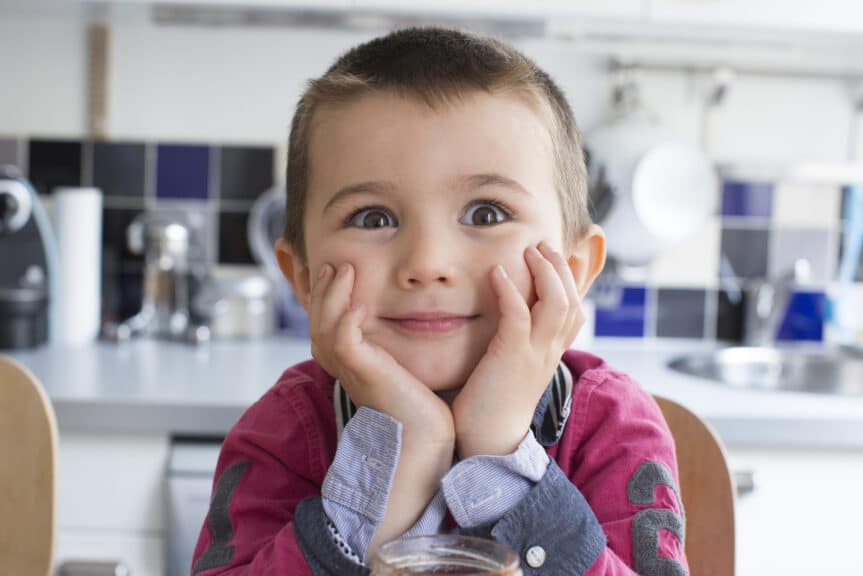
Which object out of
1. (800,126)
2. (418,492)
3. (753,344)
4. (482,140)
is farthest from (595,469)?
(800,126)

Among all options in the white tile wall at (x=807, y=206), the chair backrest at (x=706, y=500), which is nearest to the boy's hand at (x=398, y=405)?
the chair backrest at (x=706, y=500)

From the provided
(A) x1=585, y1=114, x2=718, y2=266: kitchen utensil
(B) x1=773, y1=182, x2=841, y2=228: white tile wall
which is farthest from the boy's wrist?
(B) x1=773, y1=182, x2=841, y2=228: white tile wall

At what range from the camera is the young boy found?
68 cm

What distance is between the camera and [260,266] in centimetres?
212

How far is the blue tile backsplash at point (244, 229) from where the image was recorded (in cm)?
209

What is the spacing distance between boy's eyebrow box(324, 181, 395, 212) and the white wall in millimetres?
1372

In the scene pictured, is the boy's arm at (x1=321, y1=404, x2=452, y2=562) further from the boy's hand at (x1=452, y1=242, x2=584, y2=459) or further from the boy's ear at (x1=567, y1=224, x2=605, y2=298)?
the boy's ear at (x1=567, y1=224, x2=605, y2=298)

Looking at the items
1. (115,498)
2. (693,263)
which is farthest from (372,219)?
(693,263)

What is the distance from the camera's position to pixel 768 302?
2.08 metres

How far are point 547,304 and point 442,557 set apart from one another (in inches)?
10.8

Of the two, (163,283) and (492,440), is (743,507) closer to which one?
(492,440)

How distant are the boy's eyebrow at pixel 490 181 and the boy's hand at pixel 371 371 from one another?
0.35 ft

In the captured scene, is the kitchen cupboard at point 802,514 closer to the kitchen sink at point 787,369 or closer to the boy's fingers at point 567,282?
the kitchen sink at point 787,369

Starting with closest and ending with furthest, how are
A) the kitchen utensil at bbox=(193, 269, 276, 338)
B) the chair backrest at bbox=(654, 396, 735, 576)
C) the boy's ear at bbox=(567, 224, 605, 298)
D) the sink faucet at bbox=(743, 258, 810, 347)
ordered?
the boy's ear at bbox=(567, 224, 605, 298) → the chair backrest at bbox=(654, 396, 735, 576) → the kitchen utensil at bbox=(193, 269, 276, 338) → the sink faucet at bbox=(743, 258, 810, 347)
